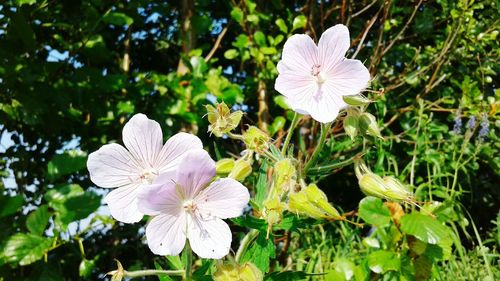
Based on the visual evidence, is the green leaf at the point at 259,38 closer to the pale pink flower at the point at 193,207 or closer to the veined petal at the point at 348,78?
the veined petal at the point at 348,78

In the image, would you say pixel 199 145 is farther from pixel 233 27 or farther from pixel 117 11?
pixel 233 27

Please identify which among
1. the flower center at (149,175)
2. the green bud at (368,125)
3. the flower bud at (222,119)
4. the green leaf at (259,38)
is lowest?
the flower center at (149,175)

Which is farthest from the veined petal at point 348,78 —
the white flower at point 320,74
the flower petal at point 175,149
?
the flower petal at point 175,149

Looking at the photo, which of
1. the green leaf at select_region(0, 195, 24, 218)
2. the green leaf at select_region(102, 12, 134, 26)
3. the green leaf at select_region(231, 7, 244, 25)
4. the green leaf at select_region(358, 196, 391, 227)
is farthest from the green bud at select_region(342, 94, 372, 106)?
the green leaf at select_region(231, 7, 244, 25)

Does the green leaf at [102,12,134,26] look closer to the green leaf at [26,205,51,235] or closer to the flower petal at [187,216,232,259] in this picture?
the green leaf at [26,205,51,235]

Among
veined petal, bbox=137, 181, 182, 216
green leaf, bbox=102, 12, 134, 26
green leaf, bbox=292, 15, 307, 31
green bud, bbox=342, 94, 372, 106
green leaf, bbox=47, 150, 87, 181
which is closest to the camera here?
veined petal, bbox=137, 181, 182, 216

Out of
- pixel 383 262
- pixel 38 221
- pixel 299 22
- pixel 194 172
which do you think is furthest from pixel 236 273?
pixel 299 22
